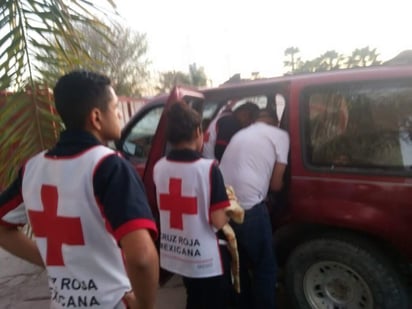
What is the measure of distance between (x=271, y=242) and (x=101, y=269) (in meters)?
1.54

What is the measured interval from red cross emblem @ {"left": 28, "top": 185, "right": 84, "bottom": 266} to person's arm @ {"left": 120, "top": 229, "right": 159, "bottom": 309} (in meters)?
0.20

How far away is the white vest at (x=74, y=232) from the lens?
1.18 metres

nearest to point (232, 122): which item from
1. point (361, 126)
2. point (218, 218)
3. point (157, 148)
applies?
point (157, 148)

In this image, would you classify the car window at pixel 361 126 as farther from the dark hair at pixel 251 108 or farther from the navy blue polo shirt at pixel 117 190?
the navy blue polo shirt at pixel 117 190

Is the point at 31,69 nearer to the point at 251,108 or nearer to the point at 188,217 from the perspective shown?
the point at 188,217

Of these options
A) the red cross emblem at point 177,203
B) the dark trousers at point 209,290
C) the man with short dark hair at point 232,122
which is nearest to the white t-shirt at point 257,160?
the dark trousers at point 209,290

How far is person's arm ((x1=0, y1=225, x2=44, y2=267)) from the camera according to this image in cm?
146

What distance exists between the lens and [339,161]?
2.38 meters

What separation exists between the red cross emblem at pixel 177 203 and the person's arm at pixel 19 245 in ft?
2.68

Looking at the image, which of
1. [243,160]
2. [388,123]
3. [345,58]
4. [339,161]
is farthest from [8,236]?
[345,58]

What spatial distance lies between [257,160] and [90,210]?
4.95 ft

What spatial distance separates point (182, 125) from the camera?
202cm

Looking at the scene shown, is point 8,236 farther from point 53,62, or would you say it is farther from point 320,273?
point 320,273

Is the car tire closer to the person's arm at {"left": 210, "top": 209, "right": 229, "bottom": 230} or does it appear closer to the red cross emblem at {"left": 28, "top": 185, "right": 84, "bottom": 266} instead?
the person's arm at {"left": 210, "top": 209, "right": 229, "bottom": 230}
